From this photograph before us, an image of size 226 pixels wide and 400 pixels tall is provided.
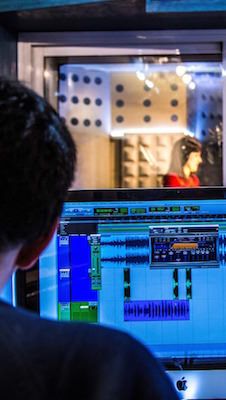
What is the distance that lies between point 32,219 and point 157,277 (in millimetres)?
679

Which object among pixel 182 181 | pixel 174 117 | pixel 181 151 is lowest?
pixel 182 181

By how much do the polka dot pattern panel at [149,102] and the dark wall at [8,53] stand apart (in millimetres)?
621

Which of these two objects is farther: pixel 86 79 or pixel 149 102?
pixel 149 102

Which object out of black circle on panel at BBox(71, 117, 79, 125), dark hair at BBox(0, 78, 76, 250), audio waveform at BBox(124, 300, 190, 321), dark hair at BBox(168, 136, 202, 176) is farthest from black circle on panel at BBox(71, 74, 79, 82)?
dark hair at BBox(0, 78, 76, 250)

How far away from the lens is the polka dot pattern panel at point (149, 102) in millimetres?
2014

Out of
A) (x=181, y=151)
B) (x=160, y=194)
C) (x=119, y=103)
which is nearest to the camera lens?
(x=160, y=194)

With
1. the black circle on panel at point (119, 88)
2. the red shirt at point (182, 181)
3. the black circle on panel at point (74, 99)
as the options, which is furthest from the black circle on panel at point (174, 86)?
the black circle on panel at point (74, 99)

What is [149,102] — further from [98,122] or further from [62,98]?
[62,98]

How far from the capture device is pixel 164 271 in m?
1.12

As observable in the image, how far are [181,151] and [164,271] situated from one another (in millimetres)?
1250

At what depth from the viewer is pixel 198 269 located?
1.12 m

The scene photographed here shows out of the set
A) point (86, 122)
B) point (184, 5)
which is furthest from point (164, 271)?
point (86, 122)

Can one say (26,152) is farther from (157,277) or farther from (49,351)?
(157,277)

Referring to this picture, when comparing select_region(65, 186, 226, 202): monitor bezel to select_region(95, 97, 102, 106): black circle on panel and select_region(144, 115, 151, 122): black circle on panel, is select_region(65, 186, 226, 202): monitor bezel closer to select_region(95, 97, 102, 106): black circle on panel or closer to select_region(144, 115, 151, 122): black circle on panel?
select_region(95, 97, 102, 106): black circle on panel
